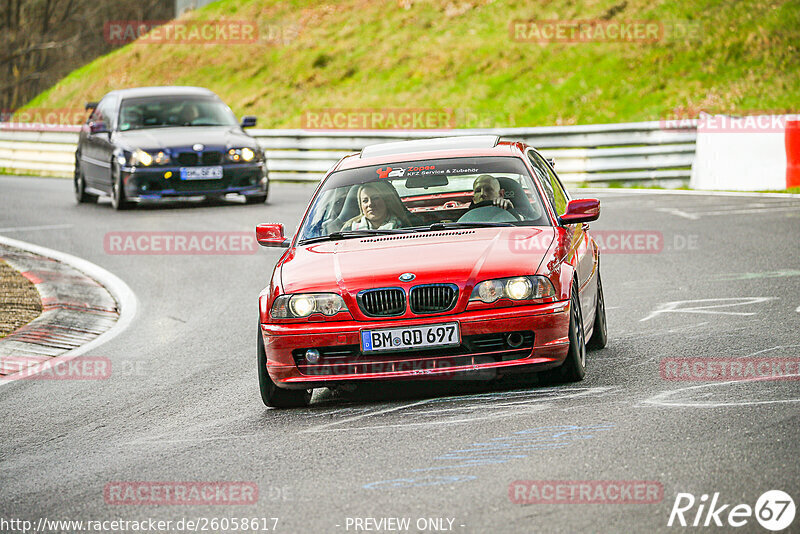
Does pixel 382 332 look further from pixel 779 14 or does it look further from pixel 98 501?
pixel 779 14

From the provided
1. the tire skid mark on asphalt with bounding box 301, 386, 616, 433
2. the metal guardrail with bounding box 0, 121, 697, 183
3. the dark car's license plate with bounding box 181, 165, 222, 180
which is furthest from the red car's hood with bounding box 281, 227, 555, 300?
the metal guardrail with bounding box 0, 121, 697, 183

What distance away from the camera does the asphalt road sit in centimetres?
507

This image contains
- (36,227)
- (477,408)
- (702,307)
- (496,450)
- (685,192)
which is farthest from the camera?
(685,192)

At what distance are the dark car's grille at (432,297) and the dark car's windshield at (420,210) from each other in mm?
1061

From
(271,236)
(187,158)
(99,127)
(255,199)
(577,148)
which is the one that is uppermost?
(271,236)

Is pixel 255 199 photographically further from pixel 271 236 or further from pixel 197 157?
pixel 271 236

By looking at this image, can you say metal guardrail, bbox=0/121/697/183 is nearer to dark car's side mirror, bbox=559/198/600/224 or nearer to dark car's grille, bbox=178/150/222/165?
dark car's grille, bbox=178/150/222/165

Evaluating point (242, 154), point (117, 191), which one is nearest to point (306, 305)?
point (242, 154)

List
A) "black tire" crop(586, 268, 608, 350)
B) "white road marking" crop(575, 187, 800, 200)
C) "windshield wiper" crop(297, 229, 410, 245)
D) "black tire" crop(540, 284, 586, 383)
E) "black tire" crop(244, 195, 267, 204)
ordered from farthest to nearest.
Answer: "black tire" crop(244, 195, 267, 204)
"white road marking" crop(575, 187, 800, 200)
"black tire" crop(586, 268, 608, 350)
"windshield wiper" crop(297, 229, 410, 245)
"black tire" crop(540, 284, 586, 383)

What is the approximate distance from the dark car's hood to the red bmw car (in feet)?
37.0

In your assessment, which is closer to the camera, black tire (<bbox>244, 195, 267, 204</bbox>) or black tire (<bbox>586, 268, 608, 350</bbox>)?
black tire (<bbox>586, 268, 608, 350</bbox>)

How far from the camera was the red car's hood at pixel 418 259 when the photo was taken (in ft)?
22.7

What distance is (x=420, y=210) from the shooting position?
855cm

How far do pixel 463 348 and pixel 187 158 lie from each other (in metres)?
12.7
